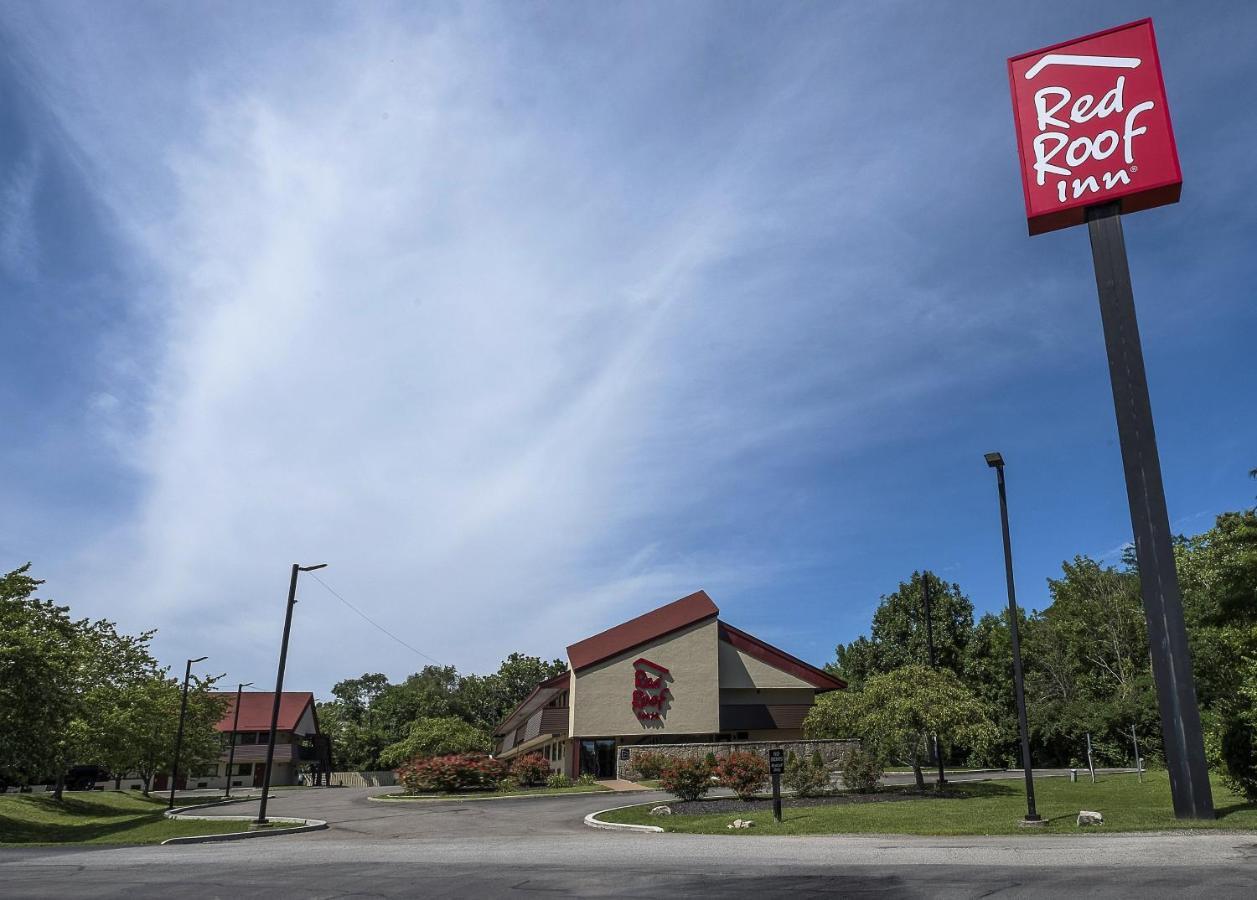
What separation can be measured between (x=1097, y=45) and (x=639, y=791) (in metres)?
31.2

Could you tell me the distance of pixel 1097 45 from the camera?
22.0 metres

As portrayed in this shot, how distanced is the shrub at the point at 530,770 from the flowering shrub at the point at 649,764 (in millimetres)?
5061

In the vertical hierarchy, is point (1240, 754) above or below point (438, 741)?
above

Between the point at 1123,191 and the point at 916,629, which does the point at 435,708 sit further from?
the point at 1123,191

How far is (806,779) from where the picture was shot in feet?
90.4

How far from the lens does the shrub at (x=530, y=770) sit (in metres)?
43.2

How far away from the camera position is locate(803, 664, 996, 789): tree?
28.6 m

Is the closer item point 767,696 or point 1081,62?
point 1081,62

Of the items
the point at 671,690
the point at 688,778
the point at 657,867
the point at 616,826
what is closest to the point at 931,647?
the point at 671,690

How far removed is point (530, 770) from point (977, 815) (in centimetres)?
2642

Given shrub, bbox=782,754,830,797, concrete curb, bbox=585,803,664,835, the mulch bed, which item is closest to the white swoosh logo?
the mulch bed

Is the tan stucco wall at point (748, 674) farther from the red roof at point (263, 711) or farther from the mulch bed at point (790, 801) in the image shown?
the red roof at point (263, 711)

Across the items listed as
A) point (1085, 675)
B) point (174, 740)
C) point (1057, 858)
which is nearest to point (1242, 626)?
point (1057, 858)

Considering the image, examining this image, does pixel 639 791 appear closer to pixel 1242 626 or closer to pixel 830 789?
pixel 830 789
